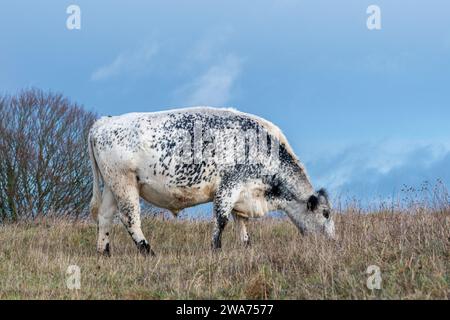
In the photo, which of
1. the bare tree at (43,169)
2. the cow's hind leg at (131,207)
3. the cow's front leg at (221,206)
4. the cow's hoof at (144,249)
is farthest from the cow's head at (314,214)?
the bare tree at (43,169)

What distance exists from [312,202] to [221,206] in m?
2.11

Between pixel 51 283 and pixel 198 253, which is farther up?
pixel 198 253

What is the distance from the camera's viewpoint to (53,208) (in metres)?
26.9

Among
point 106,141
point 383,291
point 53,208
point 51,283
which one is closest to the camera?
point 383,291

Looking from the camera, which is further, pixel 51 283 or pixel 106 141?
pixel 106 141

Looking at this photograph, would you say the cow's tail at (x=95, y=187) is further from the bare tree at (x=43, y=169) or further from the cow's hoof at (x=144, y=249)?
the bare tree at (x=43, y=169)

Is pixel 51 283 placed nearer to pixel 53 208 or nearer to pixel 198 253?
pixel 198 253

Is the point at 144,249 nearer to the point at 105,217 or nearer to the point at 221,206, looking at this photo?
the point at 105,217

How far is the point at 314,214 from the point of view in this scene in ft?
44.8

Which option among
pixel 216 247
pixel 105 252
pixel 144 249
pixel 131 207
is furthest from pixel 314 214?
pixel 105 252

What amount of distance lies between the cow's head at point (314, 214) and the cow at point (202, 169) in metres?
0.02

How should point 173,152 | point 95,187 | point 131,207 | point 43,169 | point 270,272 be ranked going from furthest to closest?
point 43,169 → point 95,187 → point 131,207 → point 173,152 → point 270,272
